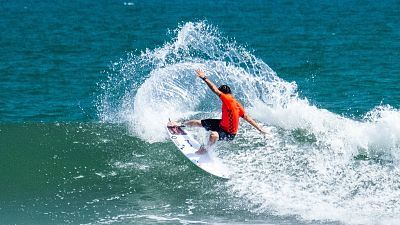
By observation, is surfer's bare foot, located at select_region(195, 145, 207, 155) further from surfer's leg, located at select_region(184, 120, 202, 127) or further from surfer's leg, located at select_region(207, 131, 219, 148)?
surfer's leg, located at select_region(184, 120, 202, 127)

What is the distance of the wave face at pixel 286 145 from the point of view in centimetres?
1636

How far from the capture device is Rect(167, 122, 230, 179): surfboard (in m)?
17.9

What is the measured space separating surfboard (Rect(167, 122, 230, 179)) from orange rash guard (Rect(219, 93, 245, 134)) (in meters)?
0.81

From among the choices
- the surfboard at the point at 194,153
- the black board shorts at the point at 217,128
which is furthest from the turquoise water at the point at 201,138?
the black board shorts at the point at 217,128

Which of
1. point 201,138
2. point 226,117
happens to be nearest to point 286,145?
point 201,138

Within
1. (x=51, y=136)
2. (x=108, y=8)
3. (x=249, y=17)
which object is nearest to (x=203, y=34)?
(x=51, y=136)

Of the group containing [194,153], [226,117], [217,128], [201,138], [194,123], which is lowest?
[194,153]

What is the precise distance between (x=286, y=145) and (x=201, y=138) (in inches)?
83.4

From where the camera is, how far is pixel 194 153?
61.2 ft

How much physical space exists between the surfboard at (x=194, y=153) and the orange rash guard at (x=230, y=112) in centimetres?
81

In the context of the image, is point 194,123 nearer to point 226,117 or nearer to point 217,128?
point 217,128

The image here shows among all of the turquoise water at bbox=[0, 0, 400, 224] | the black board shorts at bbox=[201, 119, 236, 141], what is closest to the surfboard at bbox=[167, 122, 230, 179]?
the turquoise water at bbox=[0, 0, 400, 224]

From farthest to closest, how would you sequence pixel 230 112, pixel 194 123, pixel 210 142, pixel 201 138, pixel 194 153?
pixel 201 138 → pixel 194 123 → pixel 194 153 → pixel 210 142 → pixel 230 112

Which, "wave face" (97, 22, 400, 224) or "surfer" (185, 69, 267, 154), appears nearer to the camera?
"wave face" (97, 22, 400, 224)
